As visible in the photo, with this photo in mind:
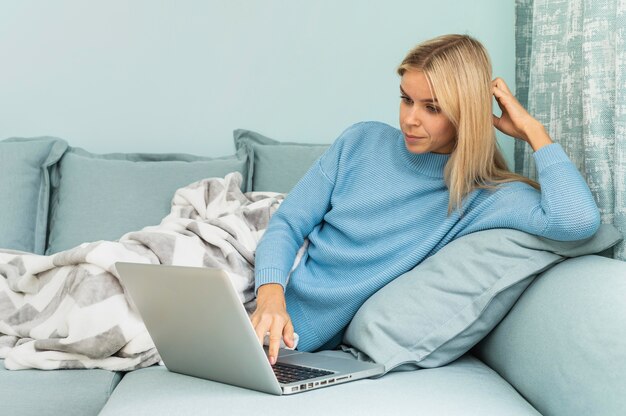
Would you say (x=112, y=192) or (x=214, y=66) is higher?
(x=214, y=66)

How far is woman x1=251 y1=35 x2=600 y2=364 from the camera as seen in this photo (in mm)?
1630

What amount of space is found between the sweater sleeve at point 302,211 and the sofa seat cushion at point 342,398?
399mm

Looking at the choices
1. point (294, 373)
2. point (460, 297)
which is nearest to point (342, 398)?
point (294, 373)

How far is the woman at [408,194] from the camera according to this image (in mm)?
1630

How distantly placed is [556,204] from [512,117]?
279 millimetres

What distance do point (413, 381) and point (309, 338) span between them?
374 mm

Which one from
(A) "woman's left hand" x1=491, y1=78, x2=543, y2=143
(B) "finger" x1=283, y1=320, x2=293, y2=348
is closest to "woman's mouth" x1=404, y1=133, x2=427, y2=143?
(A) "woman's left hand" x1=491, y1=78, x2=543, y2=143

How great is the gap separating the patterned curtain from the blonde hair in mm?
153

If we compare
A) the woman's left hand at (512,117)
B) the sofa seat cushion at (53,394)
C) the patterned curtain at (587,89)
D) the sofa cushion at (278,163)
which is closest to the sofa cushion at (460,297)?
the patterned curtain at (587,89)

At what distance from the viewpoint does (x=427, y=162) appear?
1.79m

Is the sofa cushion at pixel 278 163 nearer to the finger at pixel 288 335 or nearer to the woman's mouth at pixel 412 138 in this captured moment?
the woman's mouth at pixel 412 138

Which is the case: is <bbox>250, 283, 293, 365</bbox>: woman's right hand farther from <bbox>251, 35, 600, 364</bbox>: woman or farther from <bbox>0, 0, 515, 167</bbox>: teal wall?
<bbox>0, 0, 515, 167</bbox>: teal wall

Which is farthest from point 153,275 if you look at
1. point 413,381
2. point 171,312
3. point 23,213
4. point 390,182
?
point 23,213

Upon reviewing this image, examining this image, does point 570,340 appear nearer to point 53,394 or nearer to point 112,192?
point 53,394
